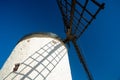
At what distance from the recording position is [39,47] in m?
7.05

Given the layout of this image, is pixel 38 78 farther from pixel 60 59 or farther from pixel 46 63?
pixel 60 59

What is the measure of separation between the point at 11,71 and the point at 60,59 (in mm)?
1743

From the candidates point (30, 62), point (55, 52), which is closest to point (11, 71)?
point (30, 62)

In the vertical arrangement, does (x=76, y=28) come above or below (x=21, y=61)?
above

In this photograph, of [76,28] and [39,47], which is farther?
[76,28]

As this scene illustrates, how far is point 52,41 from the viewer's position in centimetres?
768

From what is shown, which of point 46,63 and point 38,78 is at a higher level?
point 46,63

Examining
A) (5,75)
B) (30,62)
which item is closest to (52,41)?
(30,62)

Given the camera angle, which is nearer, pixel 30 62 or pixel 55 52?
pixel 30 62

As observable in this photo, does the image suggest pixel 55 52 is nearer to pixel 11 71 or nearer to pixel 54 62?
pixel 54 62

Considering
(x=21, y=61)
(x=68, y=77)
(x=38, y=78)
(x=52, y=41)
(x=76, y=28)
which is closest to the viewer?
(x=38, y=78)

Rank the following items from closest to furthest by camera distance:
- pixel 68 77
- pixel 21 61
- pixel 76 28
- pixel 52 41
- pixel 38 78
A: pixel 38 78
pixel 21 61
pixel 68 77
pixel 52 41
pixel 76 28

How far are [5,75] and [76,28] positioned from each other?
369 centimetres

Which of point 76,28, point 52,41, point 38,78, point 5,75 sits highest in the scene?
point 76,28
